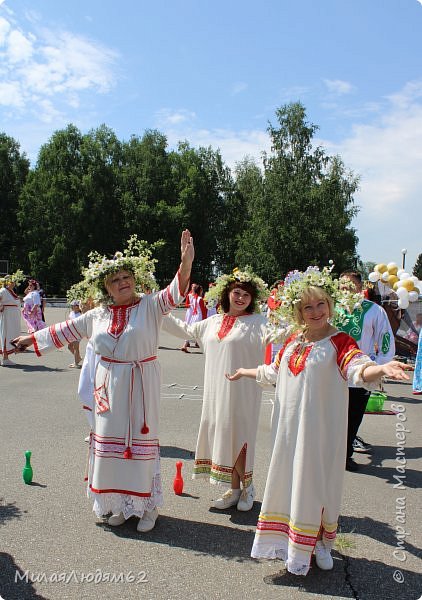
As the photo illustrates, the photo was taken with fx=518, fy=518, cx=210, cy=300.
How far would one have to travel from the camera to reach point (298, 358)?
3.41 m

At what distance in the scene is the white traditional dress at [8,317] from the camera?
41.2 feet

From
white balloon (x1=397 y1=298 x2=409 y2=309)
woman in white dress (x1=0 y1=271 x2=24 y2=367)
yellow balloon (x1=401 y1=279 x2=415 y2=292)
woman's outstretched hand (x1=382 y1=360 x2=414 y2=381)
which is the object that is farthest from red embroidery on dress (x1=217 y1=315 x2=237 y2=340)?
yellow balloon (x1=401 y1=279 x2=415 y2=292)

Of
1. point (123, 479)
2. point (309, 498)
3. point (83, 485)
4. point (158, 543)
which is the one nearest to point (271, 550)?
point (309, 498)

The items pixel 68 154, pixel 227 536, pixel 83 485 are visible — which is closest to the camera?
pixel 227 536

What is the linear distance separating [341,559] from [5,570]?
2.29 metres

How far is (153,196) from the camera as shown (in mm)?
45969

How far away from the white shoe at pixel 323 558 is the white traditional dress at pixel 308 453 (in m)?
0.05

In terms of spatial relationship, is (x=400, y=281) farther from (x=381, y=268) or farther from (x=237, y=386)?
(x=237, y=386)

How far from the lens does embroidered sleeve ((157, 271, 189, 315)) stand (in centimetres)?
403

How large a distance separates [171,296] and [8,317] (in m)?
9.74

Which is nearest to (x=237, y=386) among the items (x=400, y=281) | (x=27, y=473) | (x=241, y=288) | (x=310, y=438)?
(x=241, y=288)

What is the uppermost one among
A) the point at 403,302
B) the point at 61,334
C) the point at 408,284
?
the point at 408,284

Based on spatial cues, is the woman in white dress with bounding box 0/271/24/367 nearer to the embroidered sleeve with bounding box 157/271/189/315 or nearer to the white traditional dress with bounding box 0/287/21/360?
the white traditional dress with bounding box 0/287/21/360

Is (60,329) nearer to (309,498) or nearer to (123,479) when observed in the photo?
(123,479)
